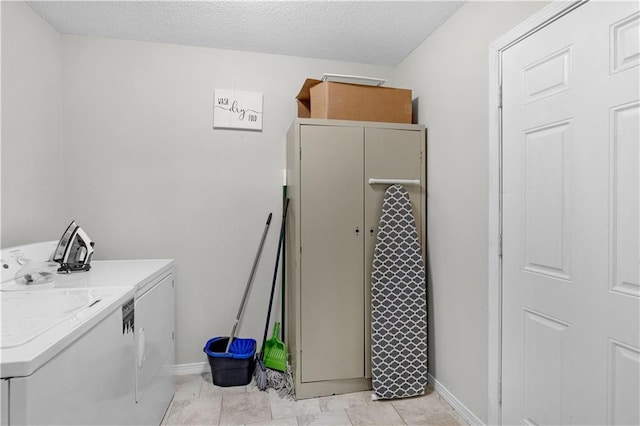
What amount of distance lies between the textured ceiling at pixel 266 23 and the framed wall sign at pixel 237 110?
0.35 m

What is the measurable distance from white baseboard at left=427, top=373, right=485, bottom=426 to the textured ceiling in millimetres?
2363

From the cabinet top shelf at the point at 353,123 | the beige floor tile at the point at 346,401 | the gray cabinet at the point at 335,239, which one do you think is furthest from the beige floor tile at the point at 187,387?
the cabinet top shelf at the point at 353,123

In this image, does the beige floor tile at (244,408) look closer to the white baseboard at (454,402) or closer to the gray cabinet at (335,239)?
the gray cabinet at (335,239)

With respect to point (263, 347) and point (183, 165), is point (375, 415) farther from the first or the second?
point (183, 165)

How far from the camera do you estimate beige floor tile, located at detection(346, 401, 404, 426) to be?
6.32 ft

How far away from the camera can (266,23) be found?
2.19 metres

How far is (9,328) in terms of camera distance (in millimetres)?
976

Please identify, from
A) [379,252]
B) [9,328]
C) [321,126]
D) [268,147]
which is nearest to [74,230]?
[9,328]

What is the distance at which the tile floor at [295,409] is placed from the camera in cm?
194

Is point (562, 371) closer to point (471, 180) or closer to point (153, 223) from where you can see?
point (471, 180)

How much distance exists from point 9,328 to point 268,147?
1.92m

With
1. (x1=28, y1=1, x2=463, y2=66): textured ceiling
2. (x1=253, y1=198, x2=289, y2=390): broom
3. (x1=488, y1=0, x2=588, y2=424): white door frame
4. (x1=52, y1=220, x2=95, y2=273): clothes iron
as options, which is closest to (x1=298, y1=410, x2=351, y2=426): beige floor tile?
(x1=253, y1=198, x2=289, y2=390): broom

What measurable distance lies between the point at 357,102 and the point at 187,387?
2254 mm

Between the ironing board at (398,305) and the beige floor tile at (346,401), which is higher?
the ironing board at (398,305)
